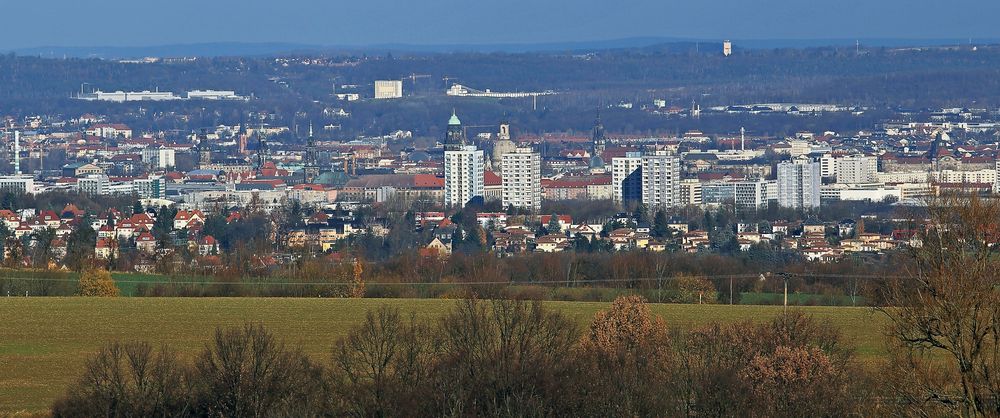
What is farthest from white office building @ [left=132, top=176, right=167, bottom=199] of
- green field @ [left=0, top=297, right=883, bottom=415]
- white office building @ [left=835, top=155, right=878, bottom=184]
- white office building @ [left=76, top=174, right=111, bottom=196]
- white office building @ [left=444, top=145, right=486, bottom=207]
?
green field @ [left=0, top=297, right=883, bottom=415]

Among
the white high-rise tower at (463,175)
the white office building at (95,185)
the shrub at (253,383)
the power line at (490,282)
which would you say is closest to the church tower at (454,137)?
the white high-rise tower at (463,175)

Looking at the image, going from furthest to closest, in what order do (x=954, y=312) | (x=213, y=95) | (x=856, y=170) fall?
(x=213, y=95)
(x=856, y=170)
(x=954, y=312)

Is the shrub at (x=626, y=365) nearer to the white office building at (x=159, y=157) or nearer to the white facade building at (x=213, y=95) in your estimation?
the white office building at (x=159, y=157)

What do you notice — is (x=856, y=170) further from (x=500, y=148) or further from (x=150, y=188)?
(x=150, y=188)

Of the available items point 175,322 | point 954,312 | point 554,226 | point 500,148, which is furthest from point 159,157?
point 954,312

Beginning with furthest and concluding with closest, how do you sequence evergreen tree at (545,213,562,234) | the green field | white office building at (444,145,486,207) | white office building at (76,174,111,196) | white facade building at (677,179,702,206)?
white office building at (444,145,486,207) → white office building at (76,174,111,196) → white facade building at (677,179,702,206) → evergreen tree at (545,213,562,234) → the green field

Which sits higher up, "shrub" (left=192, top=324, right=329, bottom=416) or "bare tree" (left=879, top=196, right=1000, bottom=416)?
"bare tree" (left=879, top=196, right=1000, bottom=416)

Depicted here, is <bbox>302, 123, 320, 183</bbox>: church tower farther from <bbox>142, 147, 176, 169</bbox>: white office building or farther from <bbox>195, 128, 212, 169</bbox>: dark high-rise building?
<bbox>142, 147, 176, 169</bbox>: white office building
